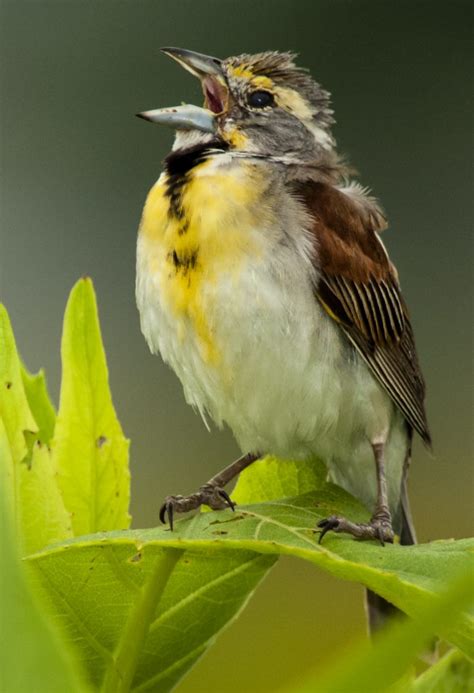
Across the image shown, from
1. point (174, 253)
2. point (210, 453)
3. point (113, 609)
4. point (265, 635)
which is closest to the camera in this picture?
point (113, 609)

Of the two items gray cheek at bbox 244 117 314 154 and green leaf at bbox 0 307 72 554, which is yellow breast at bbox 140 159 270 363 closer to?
gray cheek at bbox 244 117 314 154

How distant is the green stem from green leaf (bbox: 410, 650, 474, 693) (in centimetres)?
26

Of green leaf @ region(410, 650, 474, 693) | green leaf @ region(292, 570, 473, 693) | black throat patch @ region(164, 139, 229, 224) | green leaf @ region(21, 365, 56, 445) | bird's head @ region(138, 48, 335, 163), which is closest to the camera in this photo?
green leaf @ region(292, 570, 473, 693)

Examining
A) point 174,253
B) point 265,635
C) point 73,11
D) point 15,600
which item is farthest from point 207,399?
point 73,11

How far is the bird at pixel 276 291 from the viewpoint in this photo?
2441 mm

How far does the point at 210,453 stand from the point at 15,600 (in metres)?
5.67

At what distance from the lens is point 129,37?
7195 mm

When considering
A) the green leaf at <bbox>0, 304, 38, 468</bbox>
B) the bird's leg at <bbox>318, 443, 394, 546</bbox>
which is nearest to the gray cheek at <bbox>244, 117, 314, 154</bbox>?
the bird's leg at <bbox>318, 443, 394, 546</bbox>

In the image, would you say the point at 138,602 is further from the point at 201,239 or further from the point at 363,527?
the point at 201,239

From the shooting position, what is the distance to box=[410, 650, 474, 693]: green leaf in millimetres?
1054

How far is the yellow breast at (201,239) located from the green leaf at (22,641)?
1888mm

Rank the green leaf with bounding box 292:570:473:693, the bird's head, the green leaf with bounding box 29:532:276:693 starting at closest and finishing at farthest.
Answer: the green leaf with bounding box 292:570:473:693 < the green leaf with bounding box 29:532:276:693 < the bird's head

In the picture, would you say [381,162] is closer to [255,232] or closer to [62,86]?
[62,86]

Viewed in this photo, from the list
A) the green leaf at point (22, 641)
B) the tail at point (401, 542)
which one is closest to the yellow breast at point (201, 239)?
the tail at point (401, 542)
